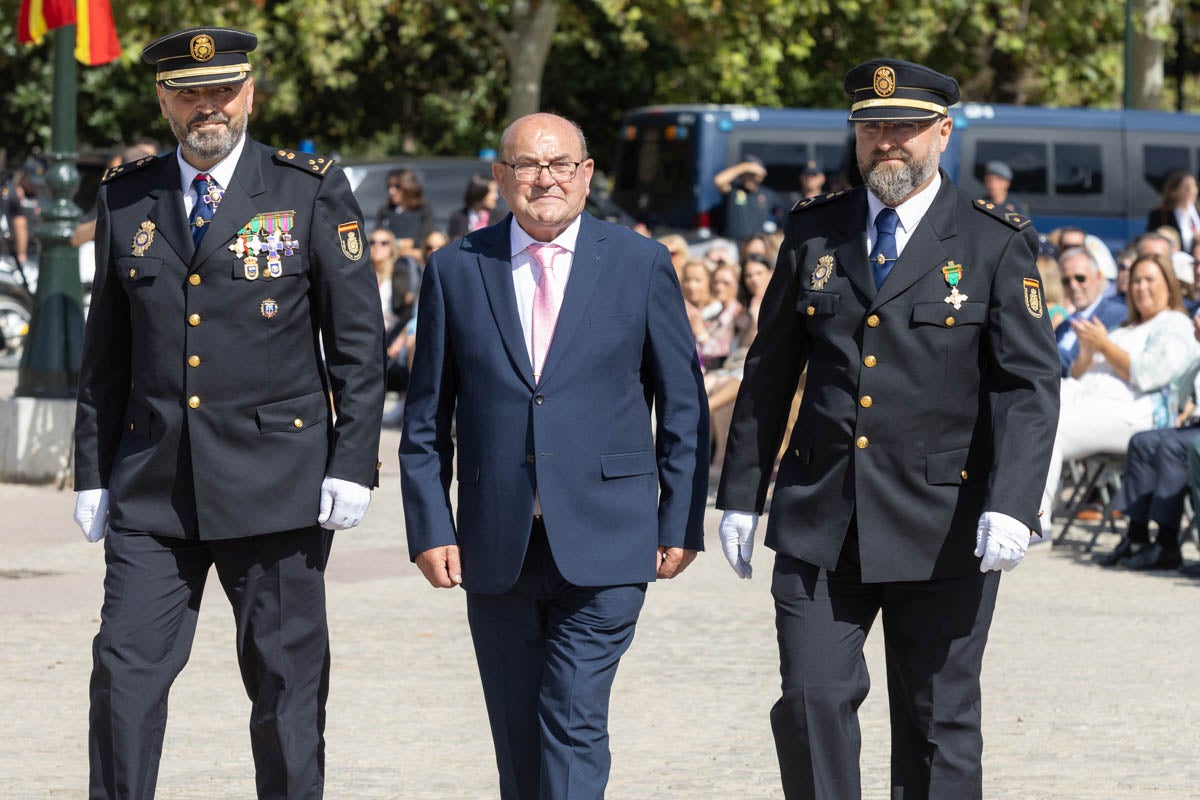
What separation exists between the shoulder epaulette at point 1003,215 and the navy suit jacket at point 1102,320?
22.8 feet

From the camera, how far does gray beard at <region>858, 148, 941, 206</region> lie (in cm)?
480

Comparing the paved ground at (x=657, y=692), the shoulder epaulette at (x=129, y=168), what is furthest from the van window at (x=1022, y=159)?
the shoulder epaulette at (x=129, y=168)

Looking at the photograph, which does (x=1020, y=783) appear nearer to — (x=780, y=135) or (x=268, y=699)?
(x=268, y=699)

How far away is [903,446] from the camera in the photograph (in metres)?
4.77

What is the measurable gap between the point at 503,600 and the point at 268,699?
2.05 feet

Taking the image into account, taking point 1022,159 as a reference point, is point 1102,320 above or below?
below

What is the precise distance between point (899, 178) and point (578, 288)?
0.77 meters

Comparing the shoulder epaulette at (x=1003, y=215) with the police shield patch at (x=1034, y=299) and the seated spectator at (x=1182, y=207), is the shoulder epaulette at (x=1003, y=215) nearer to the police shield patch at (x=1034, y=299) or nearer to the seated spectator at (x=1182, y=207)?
the police shield patch at (x=1034, y=299)

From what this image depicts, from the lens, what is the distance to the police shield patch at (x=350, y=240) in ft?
16.4

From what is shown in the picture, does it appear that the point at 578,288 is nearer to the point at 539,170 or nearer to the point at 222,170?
the point at 539,170

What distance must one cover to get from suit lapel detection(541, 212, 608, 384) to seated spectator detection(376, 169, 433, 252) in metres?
12.3

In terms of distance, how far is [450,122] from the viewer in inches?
1464

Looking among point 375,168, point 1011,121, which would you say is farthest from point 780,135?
point 375,168

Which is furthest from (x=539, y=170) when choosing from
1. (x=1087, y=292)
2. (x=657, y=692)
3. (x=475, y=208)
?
(x=475, y=208)
